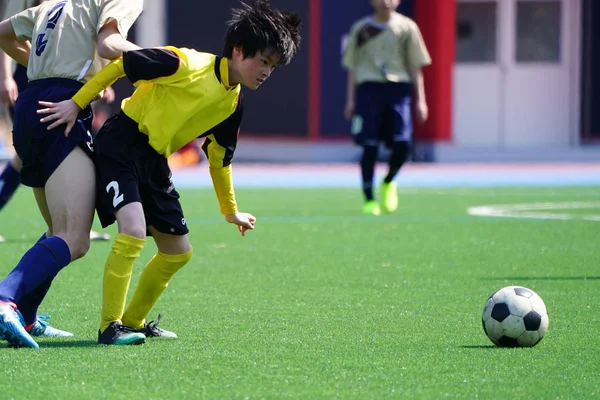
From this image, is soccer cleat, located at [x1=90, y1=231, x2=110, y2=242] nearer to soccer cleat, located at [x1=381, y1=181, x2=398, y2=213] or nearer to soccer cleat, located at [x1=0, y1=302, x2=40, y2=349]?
soccer cleat, located at [x1=381, y1=181, x2=398, y2=213]

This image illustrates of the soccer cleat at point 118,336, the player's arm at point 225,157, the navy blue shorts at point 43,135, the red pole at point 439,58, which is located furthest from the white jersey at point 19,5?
the red pole at point 439,58

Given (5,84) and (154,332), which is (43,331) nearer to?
(154,332)

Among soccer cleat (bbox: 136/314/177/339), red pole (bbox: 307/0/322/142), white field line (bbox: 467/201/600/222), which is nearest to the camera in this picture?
soccer cleat (bbox: 136/314/177/339)

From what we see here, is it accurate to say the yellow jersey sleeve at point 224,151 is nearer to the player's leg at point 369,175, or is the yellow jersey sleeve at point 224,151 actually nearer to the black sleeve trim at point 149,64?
the black sleeve trim at point 149,64

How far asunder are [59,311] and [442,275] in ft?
8.69

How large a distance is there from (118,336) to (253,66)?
4.44 ft

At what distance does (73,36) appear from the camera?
5668 millimetres

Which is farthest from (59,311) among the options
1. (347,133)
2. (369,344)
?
(347,133)

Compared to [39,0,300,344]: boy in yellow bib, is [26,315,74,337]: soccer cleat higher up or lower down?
lower down

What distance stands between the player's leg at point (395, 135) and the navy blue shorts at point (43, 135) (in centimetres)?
715

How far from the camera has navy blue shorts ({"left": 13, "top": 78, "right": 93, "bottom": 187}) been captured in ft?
18.0

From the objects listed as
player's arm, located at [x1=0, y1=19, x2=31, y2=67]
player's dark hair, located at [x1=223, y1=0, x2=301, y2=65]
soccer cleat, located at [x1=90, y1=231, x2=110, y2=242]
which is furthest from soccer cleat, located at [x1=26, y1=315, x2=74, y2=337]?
soccer cleat, located at [x1=90, y1=231, x2=110, y2=242]

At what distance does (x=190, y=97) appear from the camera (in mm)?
5598

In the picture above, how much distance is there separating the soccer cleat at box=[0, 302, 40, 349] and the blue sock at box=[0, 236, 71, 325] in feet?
0.39
